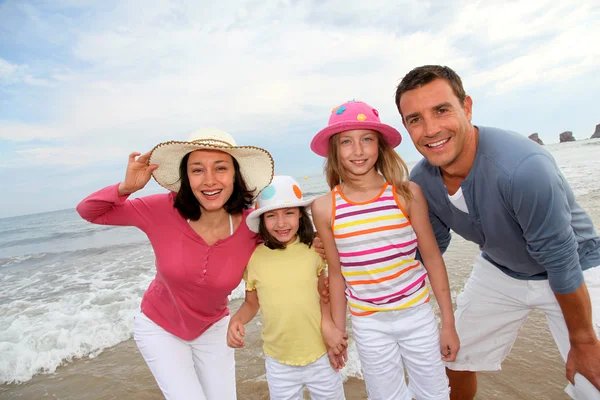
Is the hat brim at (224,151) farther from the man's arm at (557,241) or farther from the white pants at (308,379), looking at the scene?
the man's arm at (557,241)

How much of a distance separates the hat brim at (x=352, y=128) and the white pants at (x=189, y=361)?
6.25 ft

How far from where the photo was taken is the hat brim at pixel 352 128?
2.78 metres

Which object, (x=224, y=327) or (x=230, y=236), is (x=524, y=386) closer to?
(x=224, y=327)

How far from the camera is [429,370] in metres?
2.62

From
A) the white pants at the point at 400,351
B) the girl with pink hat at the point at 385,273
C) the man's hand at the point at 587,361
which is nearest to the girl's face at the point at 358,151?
the girl with pink hat at the point at 385,273

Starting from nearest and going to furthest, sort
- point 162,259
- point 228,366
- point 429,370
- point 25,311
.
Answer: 1. point 429,370
2. point 162,259
3. point 228,366
4. point 25,311

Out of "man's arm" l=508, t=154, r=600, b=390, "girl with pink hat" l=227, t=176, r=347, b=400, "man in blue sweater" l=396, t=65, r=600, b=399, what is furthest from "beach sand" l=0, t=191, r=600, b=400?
"man's arm" l=508, t=154, r=600, b=390

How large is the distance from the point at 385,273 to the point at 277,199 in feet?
3.53

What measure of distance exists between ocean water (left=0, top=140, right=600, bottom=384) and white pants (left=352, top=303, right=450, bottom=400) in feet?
4.26

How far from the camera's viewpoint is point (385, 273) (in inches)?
105

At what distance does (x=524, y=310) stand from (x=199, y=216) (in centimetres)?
292

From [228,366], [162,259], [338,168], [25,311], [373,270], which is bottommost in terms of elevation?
[25,311]

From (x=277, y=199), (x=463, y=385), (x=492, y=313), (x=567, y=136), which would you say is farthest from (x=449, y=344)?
(x=567, y=136)

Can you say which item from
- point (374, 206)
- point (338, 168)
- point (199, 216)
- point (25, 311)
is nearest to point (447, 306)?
point (374, 206)
